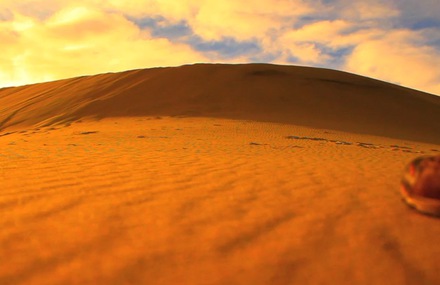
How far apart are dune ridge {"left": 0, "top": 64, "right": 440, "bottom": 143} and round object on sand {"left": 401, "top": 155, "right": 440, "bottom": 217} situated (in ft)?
44.3

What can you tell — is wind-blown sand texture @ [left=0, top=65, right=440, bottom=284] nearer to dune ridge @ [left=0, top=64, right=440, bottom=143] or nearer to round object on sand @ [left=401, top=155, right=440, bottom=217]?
round object on sand @ [left=401, top=155, right=440, bottom=217]

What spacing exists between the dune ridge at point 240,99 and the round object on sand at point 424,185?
13518 mm

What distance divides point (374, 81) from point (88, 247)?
32029 mm

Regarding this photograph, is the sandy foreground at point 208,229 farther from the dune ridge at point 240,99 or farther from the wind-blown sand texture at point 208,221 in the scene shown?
the dune ridge at point 240,99

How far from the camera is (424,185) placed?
3162mm

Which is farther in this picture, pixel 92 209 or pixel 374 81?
pixel 374 81

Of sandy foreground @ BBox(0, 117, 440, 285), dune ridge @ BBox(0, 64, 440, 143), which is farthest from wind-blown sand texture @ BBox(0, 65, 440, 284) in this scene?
dune ridge @ BBox(0, 64, 440, 143)

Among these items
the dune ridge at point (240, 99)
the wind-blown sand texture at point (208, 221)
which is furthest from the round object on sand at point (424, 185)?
the dune ridge at point (240, 99)

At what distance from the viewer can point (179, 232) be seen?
2.67m

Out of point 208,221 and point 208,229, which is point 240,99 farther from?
point 208,229

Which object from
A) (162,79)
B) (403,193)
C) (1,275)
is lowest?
(1,275)

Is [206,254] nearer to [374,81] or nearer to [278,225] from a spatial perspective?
[278,225]

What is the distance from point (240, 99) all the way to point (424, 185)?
20.0 meters

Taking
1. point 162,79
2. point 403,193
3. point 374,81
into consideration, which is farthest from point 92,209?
point 374,81
